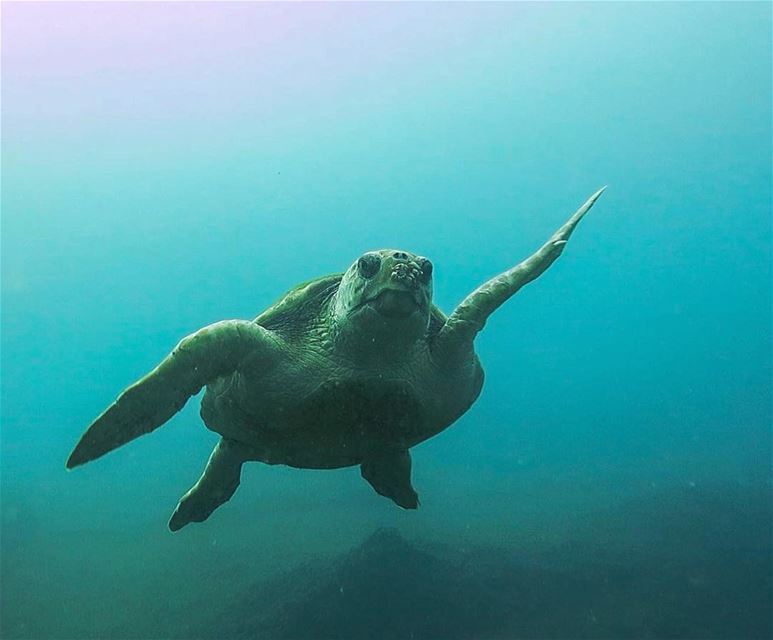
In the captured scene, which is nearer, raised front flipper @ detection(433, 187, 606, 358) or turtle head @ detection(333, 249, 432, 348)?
turtle head @ detection(333, 249, 432, 348)

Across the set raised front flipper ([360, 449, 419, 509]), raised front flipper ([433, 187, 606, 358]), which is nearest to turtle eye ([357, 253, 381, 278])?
raised front flipper ([433, 187, 606, 358])

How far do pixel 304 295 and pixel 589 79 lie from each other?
3013 cm

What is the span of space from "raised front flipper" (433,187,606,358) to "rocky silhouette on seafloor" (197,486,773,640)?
75.0 inches

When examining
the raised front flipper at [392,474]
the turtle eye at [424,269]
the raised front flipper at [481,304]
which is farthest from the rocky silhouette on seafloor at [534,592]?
the turtle eye at [424,269]

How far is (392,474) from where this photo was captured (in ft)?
15.6

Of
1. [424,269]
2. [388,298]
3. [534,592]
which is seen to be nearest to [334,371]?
[388,298]

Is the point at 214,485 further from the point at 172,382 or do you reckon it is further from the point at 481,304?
the point at 481,304

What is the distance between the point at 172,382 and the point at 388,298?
1.23 m

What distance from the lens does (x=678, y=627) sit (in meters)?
3.57

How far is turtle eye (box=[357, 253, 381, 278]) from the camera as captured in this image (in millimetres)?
2928

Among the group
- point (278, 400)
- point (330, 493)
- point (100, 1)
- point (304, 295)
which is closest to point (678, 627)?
point (278, 400)

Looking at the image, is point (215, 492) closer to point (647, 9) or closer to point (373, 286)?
point (373, 286)

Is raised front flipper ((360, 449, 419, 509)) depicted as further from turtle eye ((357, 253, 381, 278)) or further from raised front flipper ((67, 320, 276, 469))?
turtle eye ((357, 253, 381, 278))

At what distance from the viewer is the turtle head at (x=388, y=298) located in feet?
9.41
